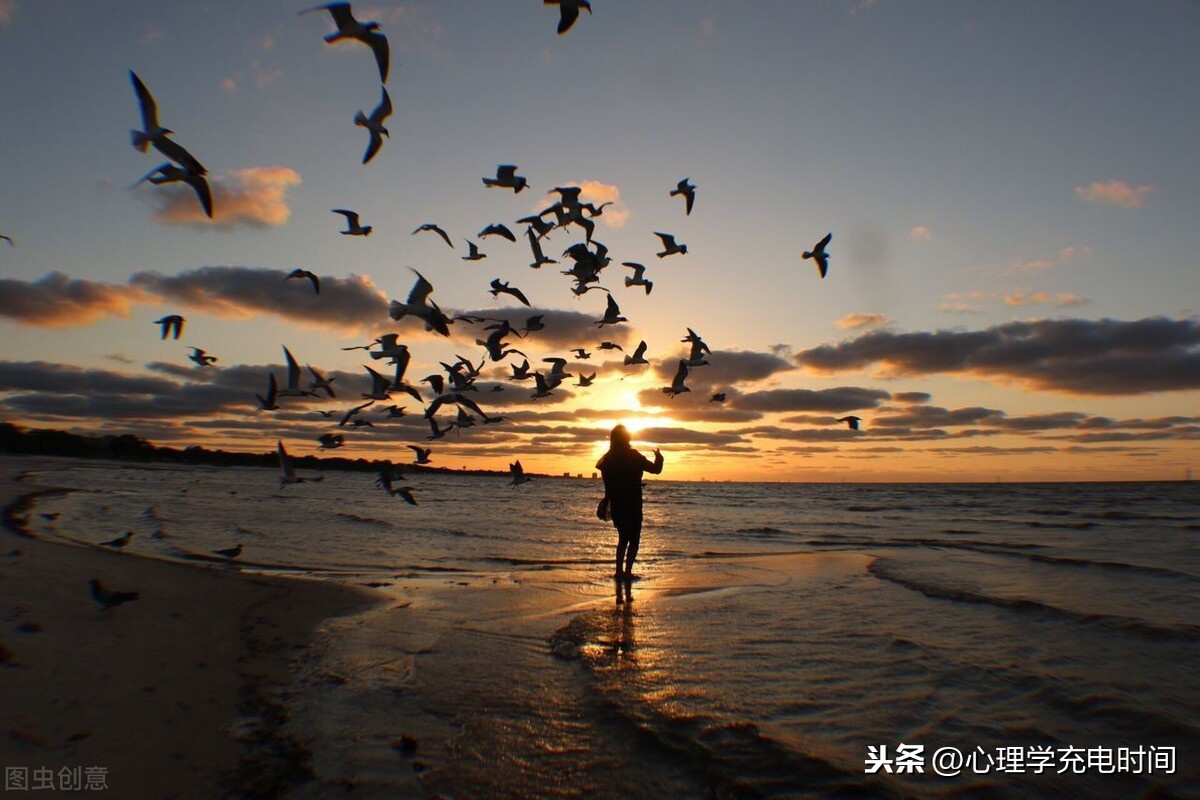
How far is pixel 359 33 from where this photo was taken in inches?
224

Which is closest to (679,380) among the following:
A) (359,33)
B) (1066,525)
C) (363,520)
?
(359,33)

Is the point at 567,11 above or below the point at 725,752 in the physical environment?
above

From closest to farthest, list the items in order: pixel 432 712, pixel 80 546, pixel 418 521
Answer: pixel 432 712
pixel 80 546
pixel 418 521

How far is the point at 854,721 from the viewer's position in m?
5.37

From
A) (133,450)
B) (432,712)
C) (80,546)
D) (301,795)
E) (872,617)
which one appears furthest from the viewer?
(133,450)

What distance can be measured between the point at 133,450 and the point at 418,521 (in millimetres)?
119085

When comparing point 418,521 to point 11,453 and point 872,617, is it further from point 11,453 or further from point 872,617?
point 11,453

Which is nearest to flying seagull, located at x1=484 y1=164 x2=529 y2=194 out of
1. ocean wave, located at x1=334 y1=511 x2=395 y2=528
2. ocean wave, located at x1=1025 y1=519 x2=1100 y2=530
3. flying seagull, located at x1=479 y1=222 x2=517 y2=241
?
flying seagull, located at x1=479 y1=222 x2=517 y2=241

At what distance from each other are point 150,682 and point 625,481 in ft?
23.5

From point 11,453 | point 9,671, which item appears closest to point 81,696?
point 9,671

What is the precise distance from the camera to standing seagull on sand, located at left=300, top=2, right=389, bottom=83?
218 inches

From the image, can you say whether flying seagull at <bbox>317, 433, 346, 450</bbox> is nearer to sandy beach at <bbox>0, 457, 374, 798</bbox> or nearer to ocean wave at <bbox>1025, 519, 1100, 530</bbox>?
sandy beach at <bbox>0, 457, 374, 798</bbox>

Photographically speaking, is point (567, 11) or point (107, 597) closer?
point (567, 11)

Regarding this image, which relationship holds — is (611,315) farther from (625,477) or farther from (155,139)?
(155,139)
